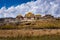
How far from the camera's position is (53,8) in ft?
24.5

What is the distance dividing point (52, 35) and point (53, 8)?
104 centimetres

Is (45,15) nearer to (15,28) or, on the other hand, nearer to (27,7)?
(27,7)

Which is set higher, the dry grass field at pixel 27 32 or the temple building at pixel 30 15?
the temple building at pixel 30 15

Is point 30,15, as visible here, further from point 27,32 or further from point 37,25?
point 27,32

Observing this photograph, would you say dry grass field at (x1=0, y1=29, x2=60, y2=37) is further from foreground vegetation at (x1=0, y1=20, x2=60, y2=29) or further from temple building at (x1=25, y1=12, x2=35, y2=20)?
temple building at (x1=25, y1=12, x2=35, y2=20)

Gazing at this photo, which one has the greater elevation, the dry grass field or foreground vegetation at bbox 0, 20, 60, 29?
foreground vegetation at bbox 0, 20, 60, 29

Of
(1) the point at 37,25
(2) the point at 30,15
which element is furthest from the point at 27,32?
(2) the point at 30,15

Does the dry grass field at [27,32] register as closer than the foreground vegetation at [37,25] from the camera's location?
Yes

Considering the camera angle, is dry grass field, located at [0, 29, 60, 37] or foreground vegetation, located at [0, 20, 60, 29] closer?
dry grass field, located at [0, 29, 60, 37]

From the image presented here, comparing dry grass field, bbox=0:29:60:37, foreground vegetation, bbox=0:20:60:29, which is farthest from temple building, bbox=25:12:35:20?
dry grass field, bbox=0:29:60:37

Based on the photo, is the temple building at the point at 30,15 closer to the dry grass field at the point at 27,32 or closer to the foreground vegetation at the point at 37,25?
the foreground vegetation at the point at 37,25

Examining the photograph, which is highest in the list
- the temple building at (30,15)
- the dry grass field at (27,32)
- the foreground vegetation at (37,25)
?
the temple building at (30,15)

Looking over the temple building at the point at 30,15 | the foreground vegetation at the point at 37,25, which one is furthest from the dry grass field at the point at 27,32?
the temple building at the point at 30,15

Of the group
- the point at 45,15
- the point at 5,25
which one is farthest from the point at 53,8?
the point at 5,25
